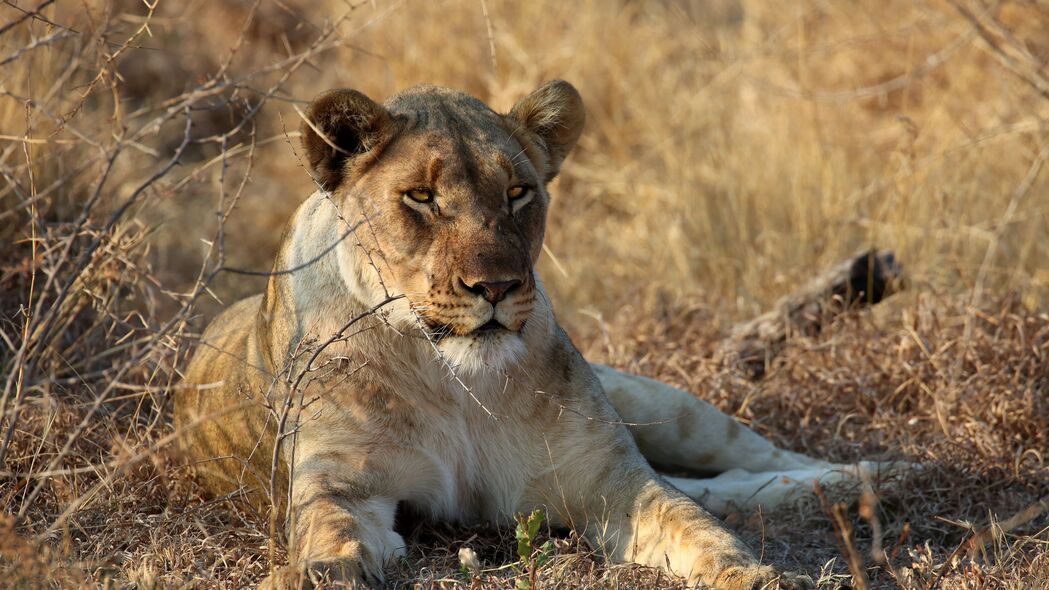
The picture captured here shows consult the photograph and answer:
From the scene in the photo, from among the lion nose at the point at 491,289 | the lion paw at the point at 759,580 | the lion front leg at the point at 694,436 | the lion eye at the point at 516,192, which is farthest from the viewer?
the lion front leg at the point at 694,436

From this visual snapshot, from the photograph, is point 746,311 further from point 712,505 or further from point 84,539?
point 84,539

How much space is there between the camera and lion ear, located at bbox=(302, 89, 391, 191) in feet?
10.3

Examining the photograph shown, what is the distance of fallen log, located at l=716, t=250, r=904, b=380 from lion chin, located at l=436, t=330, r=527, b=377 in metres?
2.02

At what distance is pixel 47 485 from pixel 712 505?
205 cm

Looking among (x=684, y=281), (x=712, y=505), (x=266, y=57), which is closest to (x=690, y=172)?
(x=684, y=281)

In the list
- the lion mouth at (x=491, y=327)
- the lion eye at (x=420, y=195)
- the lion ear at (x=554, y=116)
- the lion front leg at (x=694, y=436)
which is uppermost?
the lion ear at (x=554, y=116)

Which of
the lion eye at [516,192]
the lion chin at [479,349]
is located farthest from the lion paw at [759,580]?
the lion eye at [516,192]

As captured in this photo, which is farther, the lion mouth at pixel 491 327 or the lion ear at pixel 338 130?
the lion ear at pixel 338 130

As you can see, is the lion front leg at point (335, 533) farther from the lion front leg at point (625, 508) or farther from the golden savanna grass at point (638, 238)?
the lion front leg at point (625, 508)

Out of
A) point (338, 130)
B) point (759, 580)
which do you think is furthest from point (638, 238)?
point (759, 580)

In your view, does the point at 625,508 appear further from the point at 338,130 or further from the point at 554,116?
the point at 338,130

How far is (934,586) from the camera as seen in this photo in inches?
114

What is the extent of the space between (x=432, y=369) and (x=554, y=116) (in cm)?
85

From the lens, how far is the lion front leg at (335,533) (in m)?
2.73
